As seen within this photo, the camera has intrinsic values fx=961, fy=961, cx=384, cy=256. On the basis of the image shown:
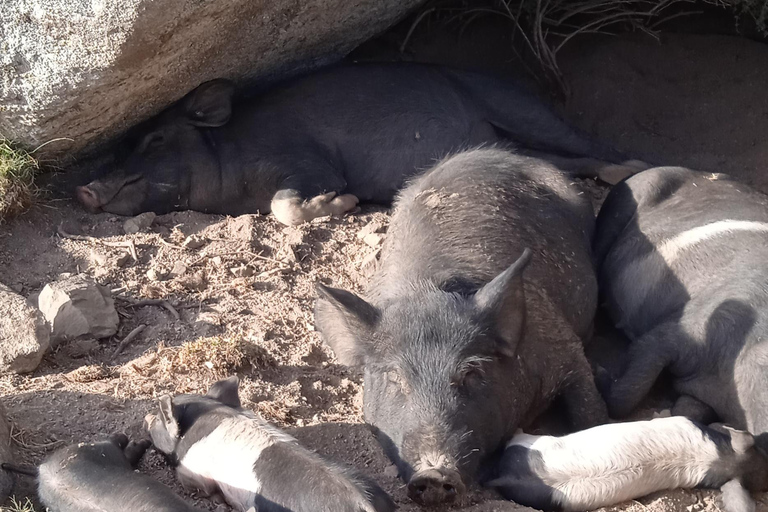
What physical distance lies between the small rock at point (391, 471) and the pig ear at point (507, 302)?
59cm

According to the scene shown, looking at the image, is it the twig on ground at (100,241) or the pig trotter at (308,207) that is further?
the pig trotter at (308,207)

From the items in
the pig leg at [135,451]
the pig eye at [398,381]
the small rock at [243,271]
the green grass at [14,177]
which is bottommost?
the small rock at [243,271]

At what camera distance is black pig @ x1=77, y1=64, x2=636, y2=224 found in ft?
18.7

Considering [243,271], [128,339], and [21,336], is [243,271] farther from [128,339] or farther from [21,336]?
[21,336]

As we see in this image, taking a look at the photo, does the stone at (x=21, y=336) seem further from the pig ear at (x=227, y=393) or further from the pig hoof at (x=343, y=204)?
the pig hoof at (x=343, y=204)

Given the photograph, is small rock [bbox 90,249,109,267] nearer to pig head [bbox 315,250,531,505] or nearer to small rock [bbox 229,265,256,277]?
small rock [bbox 229,265,256,277]

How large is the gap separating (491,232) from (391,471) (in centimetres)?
131

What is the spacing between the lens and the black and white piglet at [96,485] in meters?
2.91

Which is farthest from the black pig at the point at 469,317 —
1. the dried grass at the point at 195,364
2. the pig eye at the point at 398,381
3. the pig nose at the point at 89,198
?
the pig nose at the point at 89,198

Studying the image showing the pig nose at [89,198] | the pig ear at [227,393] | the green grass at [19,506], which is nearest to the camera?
the green grass at [19,506]

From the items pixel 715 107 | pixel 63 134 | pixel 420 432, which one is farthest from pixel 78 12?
pixel 715 107

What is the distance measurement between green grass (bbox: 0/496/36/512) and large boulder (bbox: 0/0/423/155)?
234 centimetres

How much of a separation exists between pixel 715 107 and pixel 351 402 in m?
3.87

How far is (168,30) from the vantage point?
4762mm
